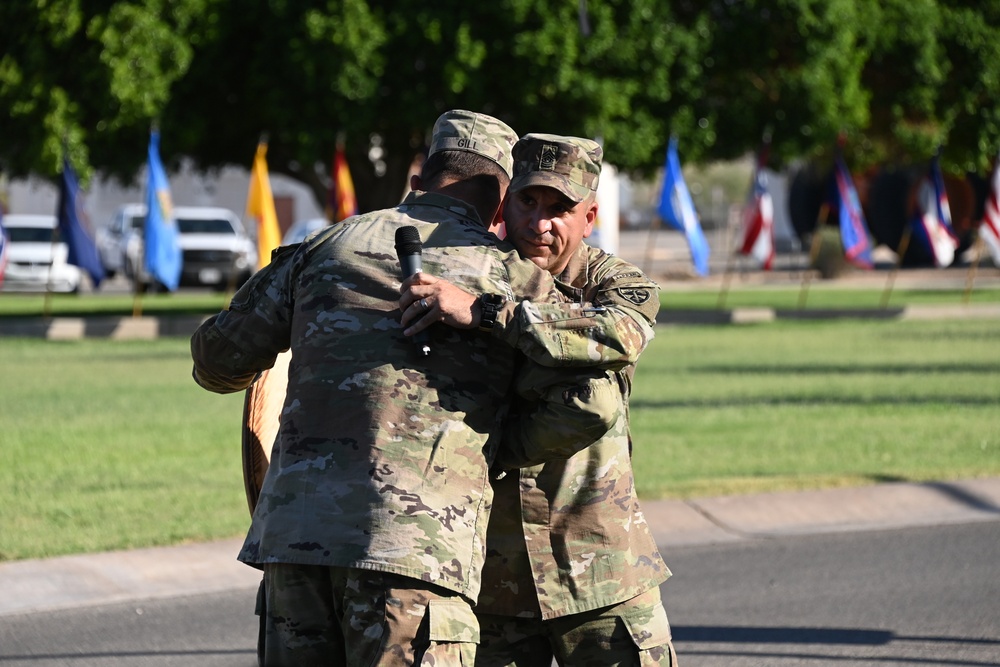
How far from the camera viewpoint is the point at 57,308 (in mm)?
26703

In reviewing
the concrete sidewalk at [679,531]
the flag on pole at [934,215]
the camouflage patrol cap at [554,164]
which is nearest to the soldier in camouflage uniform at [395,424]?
the camouflage patrol cap at [554,164]

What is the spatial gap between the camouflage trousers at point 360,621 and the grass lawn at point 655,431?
442cm

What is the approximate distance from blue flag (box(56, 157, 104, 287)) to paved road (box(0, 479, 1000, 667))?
1363cm

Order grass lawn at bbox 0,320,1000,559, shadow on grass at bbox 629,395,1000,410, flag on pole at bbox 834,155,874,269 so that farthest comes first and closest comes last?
flag on pole at bbox 834,155,874,269 → shadow on grass at bbox 629,395,1000,410 → grass lawn at bbox 0,320,1000,559

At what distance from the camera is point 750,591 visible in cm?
674

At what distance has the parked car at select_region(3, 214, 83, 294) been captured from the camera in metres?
31.5

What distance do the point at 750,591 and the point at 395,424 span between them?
4.13 m

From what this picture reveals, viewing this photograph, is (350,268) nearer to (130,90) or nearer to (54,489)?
(54,489)

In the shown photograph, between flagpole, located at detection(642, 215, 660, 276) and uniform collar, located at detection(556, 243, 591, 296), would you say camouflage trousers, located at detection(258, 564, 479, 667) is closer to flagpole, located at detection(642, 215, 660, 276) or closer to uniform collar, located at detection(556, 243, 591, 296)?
uniform collar, located at detection(556, 243, 591, 296)

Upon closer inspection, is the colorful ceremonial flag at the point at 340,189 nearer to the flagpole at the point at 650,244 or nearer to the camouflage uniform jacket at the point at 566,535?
the flagpole at the point at 650,244

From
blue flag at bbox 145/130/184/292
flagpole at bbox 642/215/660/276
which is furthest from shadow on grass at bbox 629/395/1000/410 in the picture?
blue flag at bbox 145/130/184/292

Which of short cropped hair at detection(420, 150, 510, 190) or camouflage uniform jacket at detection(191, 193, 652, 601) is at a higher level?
short cropped hair at detection(420, 150, 510, 190)

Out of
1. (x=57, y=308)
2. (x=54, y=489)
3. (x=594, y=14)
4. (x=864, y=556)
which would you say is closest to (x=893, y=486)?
(x=864, y=556)

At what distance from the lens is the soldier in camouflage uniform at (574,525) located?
134 inches
